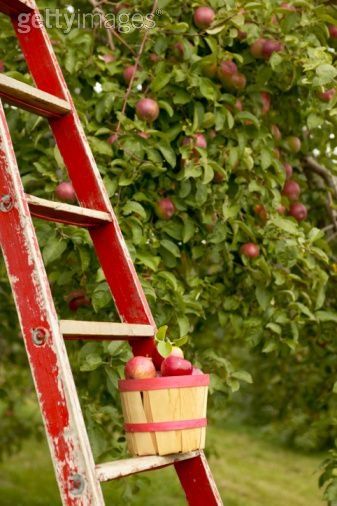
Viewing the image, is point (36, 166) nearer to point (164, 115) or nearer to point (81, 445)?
point (164, 115)

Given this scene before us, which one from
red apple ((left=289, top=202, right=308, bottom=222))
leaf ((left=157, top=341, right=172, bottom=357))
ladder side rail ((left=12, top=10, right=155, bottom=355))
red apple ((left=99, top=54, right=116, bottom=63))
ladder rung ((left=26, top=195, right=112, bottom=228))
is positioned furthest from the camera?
red apple ((left=289, top=202, right=308, bottom=222))

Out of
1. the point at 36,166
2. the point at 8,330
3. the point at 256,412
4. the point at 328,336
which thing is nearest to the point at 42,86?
the point at 36,166

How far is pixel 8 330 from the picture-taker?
177 inches

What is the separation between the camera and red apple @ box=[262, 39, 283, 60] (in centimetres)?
290

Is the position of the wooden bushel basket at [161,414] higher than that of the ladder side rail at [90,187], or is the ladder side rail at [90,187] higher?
the ladder side rail at [90,187]

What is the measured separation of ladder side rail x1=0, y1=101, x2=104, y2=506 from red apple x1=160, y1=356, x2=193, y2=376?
345mm

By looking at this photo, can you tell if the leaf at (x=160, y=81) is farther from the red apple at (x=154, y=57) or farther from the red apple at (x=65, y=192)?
the red apple at (x=65, y=192)

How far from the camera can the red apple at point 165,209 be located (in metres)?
2.85

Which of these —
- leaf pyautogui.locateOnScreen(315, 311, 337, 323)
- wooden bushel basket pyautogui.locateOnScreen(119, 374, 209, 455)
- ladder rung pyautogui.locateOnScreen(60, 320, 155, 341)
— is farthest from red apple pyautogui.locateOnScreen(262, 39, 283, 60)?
wooden bushel basket pyautogui.locateOnScreen(119, 374, 209, 455)

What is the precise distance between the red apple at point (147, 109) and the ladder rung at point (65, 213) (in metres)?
0.76

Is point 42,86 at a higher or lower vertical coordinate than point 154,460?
higher

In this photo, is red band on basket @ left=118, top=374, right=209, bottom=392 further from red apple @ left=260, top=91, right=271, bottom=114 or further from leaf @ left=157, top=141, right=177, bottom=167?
red apple @ left=260, top=91, right=271, bottom=114

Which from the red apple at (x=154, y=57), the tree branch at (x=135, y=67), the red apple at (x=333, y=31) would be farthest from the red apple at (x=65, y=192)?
the red apple at (x=333, y=31)

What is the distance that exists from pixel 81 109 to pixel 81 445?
5.11 feet
